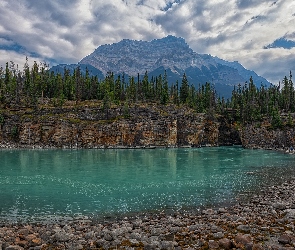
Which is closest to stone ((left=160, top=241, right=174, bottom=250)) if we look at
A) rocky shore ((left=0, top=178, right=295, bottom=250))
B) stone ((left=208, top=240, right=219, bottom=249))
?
rocky shore ((left=0, top=178, right=295, bottom=250))

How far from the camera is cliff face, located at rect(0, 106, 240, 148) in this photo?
13062cm

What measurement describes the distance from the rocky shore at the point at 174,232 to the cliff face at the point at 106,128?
108 metres

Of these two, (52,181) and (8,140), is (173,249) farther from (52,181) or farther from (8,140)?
(8,140)

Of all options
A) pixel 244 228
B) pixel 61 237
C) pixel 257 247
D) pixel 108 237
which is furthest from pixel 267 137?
pixel 61 237

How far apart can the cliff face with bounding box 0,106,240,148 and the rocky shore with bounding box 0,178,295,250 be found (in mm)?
108083

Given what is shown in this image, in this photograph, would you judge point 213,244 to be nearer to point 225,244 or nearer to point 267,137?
point 225,244

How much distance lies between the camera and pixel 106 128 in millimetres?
134375

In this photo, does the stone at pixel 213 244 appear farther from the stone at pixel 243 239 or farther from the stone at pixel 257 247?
the stone at pixel 257 247

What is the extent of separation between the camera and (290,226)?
20.2m

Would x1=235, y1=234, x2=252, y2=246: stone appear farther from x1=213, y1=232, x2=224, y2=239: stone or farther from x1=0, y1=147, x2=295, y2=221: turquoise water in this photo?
x1=0, y1=147, x2=295, y2=221: turquoise water

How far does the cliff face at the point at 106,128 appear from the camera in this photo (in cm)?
13062

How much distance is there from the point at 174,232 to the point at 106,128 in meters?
116

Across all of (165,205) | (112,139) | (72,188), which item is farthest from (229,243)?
(112,139)

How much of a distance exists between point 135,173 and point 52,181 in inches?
650
